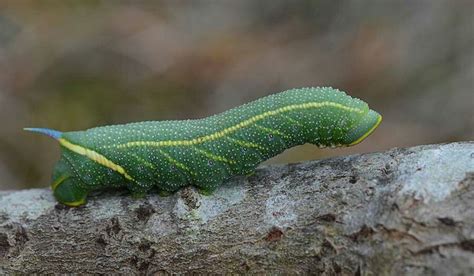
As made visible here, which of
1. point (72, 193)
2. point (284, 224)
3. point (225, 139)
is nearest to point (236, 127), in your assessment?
point (225, 139)

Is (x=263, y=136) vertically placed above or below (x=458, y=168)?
above

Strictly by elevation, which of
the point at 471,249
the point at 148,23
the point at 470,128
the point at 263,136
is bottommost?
the point at 471,249

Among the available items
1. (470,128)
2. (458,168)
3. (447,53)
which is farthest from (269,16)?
(458,168)

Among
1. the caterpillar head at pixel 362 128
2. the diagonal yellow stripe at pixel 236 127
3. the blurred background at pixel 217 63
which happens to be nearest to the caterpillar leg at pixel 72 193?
the diagonal yellow stripe at pixel 236 127

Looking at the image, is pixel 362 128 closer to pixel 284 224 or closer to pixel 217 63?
pixel 284 224

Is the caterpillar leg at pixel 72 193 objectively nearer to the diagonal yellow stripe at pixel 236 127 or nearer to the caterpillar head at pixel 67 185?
the caterpillar head at pixel 67 185

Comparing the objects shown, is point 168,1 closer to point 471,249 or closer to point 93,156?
point 93,156
